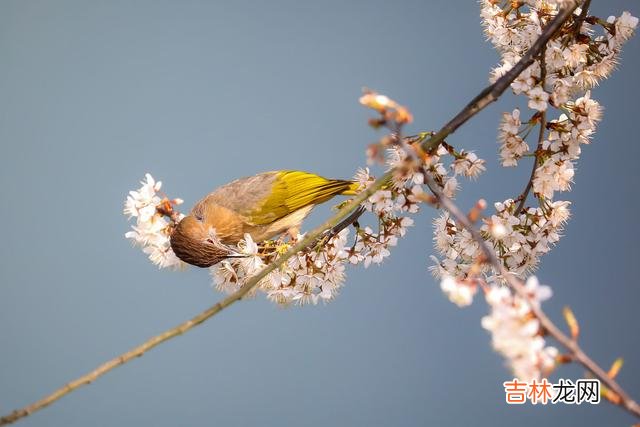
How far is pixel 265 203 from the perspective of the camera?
2.96 m

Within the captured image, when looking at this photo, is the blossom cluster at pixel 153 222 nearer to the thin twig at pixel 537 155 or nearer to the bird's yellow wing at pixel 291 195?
the bird's yellow wing at pixel 291 195

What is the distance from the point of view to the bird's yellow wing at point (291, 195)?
9.42 feet

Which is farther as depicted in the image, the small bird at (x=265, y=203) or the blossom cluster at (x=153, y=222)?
the small bird at (x=265, y=203)

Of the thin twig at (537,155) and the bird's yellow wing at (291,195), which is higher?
the bird's yellow wing at (291,195)

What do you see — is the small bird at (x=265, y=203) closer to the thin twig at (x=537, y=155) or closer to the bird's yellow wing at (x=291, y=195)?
the bird's yellow wing at (x=291, y=195)

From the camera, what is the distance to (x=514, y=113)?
2367mm

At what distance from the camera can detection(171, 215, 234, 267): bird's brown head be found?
2.43 metres

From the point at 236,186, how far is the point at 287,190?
0.23m

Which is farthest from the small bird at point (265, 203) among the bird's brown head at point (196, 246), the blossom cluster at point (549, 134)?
the blossom cluster at point (549, 134)

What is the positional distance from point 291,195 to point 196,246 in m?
0.64

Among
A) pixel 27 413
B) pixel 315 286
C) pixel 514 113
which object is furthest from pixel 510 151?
pixel 27 413

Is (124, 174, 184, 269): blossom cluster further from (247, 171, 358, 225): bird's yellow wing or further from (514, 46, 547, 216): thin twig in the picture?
(514, 46, 547, 216): thin twig

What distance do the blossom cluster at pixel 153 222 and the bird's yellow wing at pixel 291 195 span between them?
0.45 meters

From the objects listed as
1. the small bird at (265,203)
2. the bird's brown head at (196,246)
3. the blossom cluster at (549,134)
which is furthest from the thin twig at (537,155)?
the bird's brown head at (196,246)
